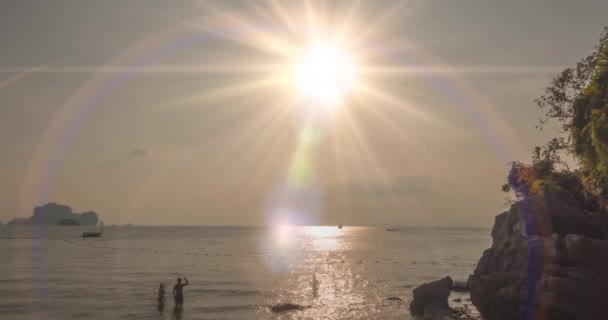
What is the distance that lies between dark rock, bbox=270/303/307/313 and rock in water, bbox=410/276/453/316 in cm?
968

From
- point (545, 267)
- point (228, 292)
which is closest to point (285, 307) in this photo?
point (228, 292)

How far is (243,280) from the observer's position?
57.1 m

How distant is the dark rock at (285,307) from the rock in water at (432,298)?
9.68 m

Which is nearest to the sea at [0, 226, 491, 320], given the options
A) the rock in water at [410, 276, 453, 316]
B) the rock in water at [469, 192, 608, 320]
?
the rock in water at [410, 276, 453, 316]

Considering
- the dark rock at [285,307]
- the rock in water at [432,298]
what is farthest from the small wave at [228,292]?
the rock in water at [432,298]

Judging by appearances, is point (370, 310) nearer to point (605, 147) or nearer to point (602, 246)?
point (602, 246)

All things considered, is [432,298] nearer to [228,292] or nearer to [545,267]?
[545,267]

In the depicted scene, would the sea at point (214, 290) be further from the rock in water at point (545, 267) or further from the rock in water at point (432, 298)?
the rock in water at point (545, 267)

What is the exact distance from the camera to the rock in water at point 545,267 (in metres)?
21.0

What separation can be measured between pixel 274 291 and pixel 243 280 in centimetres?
1041

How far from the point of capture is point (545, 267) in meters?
23.0

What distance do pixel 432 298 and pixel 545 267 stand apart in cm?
1271

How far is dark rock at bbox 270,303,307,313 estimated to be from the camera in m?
36.7

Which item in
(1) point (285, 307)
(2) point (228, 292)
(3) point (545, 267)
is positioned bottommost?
(2) point (228, 292)
